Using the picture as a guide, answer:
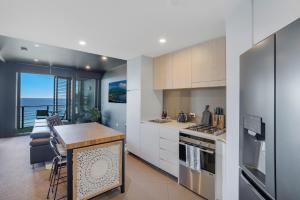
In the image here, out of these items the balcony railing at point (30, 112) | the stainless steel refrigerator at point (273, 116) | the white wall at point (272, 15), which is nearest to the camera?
the stainless steel refrigerator at point (273, 116)

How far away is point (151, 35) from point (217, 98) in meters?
1.56

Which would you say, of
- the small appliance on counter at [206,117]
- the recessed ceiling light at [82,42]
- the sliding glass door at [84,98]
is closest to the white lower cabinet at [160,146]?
the small appliance on counter at [206,117]

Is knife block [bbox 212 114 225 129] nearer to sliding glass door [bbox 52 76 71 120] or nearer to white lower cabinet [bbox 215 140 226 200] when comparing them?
white lower cabinet [bbox 215 140 226 200]

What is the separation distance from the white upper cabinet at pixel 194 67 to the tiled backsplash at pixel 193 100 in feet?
1.20

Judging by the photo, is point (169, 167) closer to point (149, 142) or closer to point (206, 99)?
point (149, 142)

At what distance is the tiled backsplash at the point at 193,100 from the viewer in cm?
271

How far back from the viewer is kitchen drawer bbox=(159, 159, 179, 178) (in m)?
2.54

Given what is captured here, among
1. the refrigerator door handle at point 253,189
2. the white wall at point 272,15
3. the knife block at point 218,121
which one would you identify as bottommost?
the refrigerator door handle at point 253,189

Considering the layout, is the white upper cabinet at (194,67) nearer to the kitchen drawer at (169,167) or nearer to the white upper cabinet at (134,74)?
the white upper cabinet at (134,74)

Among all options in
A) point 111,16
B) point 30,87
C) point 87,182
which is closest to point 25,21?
point 111,16

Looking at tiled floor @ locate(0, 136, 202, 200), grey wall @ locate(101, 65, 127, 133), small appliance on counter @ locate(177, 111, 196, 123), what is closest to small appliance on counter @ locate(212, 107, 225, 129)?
small appliance on counter @ locate(177, 111, 196, 123)

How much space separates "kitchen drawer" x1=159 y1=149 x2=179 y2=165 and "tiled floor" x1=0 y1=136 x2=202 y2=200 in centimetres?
33

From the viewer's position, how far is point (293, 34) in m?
0.68

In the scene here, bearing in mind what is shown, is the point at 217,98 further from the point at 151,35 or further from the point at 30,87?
the point at 30,87
